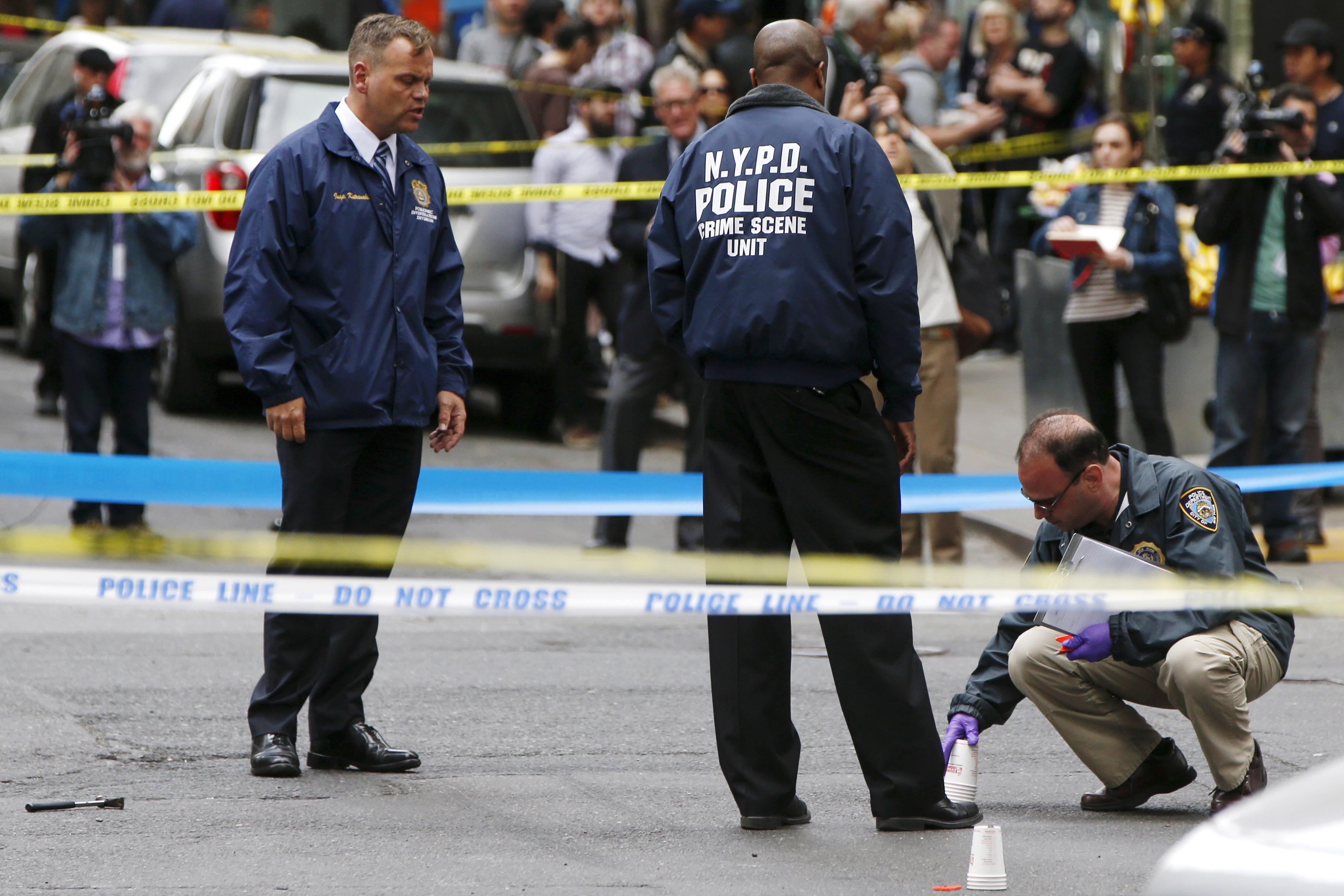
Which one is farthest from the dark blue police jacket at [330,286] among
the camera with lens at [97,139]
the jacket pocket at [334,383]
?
the camera with lens at [97,139]

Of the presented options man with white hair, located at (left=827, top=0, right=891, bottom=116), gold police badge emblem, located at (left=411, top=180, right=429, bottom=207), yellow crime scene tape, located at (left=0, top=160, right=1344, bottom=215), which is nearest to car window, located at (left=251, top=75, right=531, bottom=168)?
A: yellow crime scene tape, located at (left=0, top=160, right=1344, bottom=215)

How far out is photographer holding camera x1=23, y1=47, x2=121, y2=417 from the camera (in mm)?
9297

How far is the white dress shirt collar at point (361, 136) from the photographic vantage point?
17.6ft

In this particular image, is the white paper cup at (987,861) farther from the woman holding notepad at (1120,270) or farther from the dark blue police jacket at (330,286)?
the woman holding notepad at (1120,270)

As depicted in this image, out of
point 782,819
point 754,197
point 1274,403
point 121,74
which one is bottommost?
point 782,819

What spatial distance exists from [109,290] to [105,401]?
0.52 m

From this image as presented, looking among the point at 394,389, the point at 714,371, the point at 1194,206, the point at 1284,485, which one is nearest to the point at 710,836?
the point at 714,371

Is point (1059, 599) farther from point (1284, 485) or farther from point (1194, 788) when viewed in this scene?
point (1284, 485)

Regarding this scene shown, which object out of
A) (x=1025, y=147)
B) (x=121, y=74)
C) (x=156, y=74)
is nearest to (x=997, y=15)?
(x=1025, y=147)

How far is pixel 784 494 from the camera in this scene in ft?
16.0

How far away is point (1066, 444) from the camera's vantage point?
15.9 feet

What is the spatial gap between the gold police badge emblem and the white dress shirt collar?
0.21 feet

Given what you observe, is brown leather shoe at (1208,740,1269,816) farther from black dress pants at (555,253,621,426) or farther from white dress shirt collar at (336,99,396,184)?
black dress pants at (555,253,621,426)

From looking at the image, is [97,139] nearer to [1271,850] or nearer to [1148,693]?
[1148,693]
